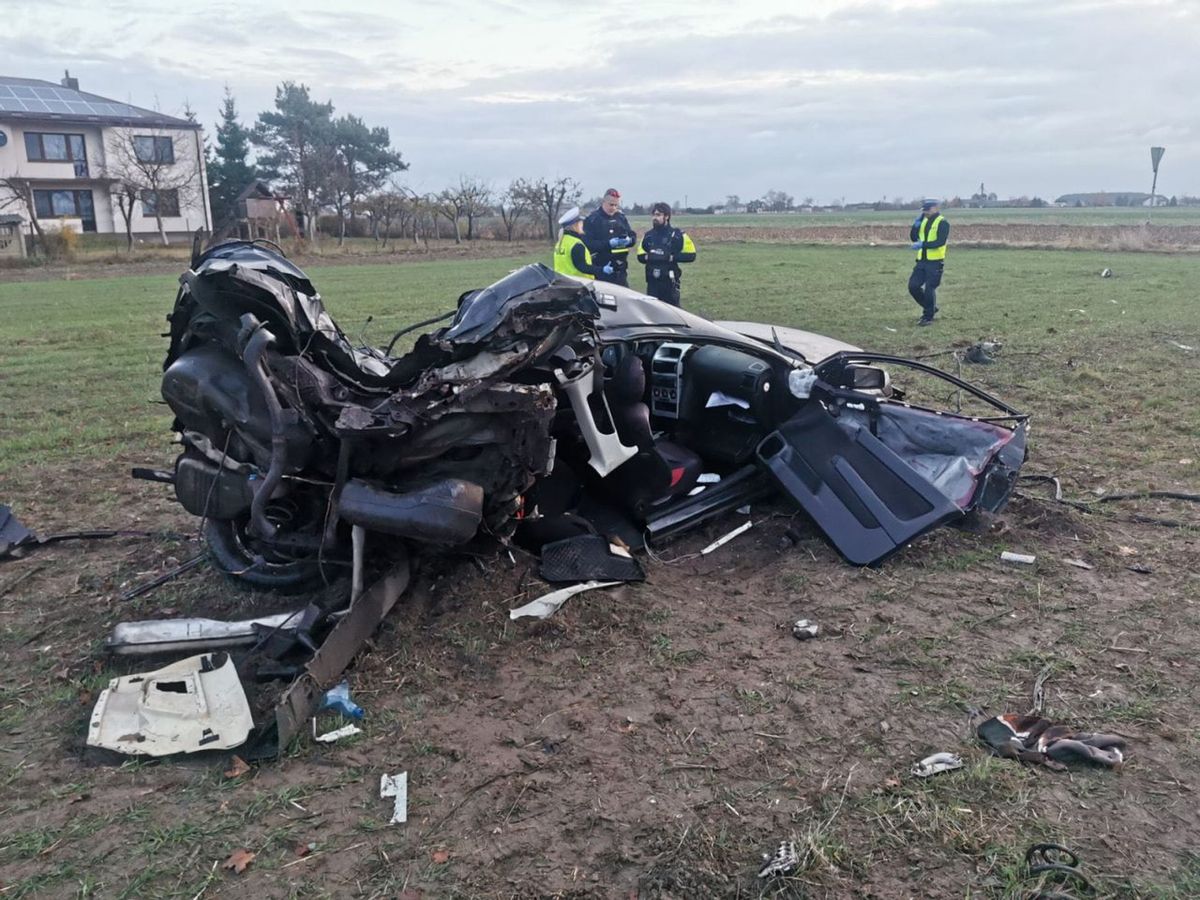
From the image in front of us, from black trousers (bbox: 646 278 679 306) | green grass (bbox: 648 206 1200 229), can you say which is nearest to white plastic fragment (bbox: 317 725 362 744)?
black trousers (bbox: 646 278 679 306)

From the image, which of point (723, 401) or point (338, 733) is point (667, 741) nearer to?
point (338, 733)

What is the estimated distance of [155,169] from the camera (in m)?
39.0

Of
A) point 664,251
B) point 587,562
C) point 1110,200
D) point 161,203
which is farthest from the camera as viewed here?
point 1110,200

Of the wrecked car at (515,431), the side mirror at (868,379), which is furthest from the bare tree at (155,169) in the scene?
the side mirror at (868,379)

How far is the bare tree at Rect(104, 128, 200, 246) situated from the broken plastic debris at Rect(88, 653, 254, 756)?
40.2 metres

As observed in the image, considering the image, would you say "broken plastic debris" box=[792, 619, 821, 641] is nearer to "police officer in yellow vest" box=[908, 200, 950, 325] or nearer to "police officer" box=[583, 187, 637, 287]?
"police officer" box=[583, 187, 637, 287]

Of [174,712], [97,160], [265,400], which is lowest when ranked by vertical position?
[174,712]

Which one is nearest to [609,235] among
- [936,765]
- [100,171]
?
[936,765]

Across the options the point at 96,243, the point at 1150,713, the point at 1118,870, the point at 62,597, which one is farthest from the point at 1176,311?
the point at 96,243

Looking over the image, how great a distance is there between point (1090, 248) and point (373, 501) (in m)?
32.3

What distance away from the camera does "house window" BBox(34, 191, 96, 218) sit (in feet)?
134

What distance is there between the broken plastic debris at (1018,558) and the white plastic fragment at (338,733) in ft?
10.9

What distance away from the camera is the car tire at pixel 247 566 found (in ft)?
13.7

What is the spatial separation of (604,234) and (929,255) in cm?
515
